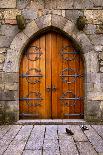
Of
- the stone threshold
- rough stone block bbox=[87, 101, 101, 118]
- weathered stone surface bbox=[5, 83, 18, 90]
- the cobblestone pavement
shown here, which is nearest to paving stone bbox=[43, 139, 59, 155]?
the cobblestone pavement

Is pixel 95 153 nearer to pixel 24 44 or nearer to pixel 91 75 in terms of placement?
pixel 91 75

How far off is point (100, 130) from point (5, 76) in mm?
2208

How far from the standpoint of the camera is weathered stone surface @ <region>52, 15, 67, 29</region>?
19.2ft

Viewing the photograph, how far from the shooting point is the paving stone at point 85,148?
145 inches

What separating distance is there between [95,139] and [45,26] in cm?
262

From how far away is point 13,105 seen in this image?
5.83 meters

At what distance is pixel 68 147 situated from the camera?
12.9 ft

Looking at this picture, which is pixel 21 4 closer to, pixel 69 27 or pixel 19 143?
pixel 69 27

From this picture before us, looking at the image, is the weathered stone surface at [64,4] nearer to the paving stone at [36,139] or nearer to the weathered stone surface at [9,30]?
the weathered stone surface at [9,30]

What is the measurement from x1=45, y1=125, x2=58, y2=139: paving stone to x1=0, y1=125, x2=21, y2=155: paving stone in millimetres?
546

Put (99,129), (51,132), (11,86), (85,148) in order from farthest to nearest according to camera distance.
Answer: (11,86)
(99,129)
(51,132)
(85,148)

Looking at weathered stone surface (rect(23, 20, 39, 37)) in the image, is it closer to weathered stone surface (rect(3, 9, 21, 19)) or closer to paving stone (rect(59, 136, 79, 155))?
weathered stone surface (rect(3, 9, 21, 19))

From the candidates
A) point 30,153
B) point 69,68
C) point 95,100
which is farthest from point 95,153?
point 69,68

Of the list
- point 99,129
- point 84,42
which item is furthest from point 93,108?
point 84,42
